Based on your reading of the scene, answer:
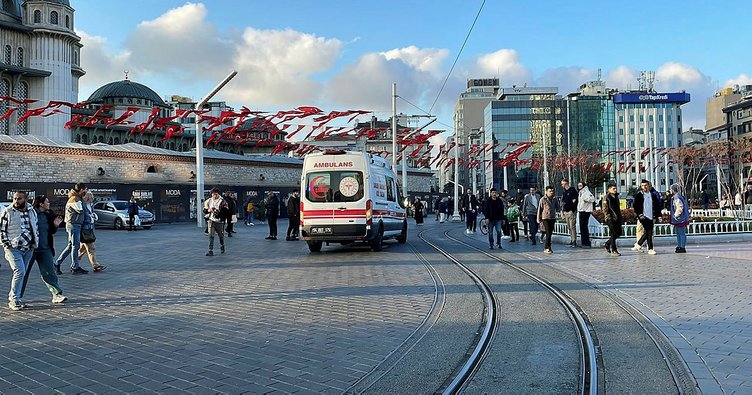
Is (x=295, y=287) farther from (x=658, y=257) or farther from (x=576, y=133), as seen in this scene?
(x=576, y=133)

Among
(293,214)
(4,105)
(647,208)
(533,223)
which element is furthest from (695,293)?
(4,105)

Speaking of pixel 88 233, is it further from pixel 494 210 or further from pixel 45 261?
pixel 494 210

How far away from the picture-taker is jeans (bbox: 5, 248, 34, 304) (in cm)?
824

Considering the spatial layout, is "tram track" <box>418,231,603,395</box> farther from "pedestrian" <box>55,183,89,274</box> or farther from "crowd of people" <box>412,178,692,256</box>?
"pedestrian" <box>55,183,89,274</box>

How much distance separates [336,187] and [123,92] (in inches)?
3335

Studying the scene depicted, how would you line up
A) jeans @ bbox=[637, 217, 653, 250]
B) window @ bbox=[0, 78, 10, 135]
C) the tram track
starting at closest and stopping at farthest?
the tram track < jeans @ bbox=[637, 217, 653, 250] < window @ bbox=[0, 78, 10, 135]

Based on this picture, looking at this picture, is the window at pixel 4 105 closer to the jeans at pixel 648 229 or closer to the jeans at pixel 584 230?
the jeans at pixel 584 230

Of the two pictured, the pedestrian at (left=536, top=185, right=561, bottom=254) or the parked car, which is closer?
the pedestrian at (left=536, top=185, right=561, bottom=254)

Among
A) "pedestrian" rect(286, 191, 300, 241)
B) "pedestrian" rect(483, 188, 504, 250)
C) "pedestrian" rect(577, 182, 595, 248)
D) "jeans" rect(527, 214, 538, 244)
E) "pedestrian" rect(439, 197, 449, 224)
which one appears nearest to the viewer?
"pedestrian" rect(577, 182, 595, 248)

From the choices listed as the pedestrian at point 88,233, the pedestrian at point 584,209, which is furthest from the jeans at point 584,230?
the pedestrian at point 88,233

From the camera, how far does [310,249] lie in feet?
55.5

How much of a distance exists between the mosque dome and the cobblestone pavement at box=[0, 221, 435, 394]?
3330 inches

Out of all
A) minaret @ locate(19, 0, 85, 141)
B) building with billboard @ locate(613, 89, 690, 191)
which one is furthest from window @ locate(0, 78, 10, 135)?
building with billboard @ locate(613, 89, 690, 191)

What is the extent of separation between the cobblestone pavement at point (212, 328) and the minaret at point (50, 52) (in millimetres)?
59401
